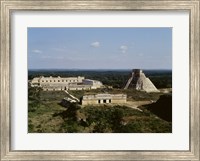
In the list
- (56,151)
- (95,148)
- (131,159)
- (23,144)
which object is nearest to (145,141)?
(131,159)

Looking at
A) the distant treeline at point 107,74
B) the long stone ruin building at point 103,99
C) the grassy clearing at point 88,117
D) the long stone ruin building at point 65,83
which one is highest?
the distant treeline at point 107,74

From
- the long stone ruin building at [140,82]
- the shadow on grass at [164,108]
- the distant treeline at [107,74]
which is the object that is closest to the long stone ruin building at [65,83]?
the distant treeline at [107,74]

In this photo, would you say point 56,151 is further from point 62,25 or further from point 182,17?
point 182,17

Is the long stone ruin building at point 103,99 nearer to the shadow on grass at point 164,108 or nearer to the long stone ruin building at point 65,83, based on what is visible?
the long stone ruin building at point 65,83

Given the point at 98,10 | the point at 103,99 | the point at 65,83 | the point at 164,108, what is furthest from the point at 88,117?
the point at 98,10

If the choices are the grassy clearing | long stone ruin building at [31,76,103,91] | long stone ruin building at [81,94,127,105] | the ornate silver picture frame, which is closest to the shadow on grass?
the grassy clearing

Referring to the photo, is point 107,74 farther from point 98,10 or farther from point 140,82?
point 98,10
